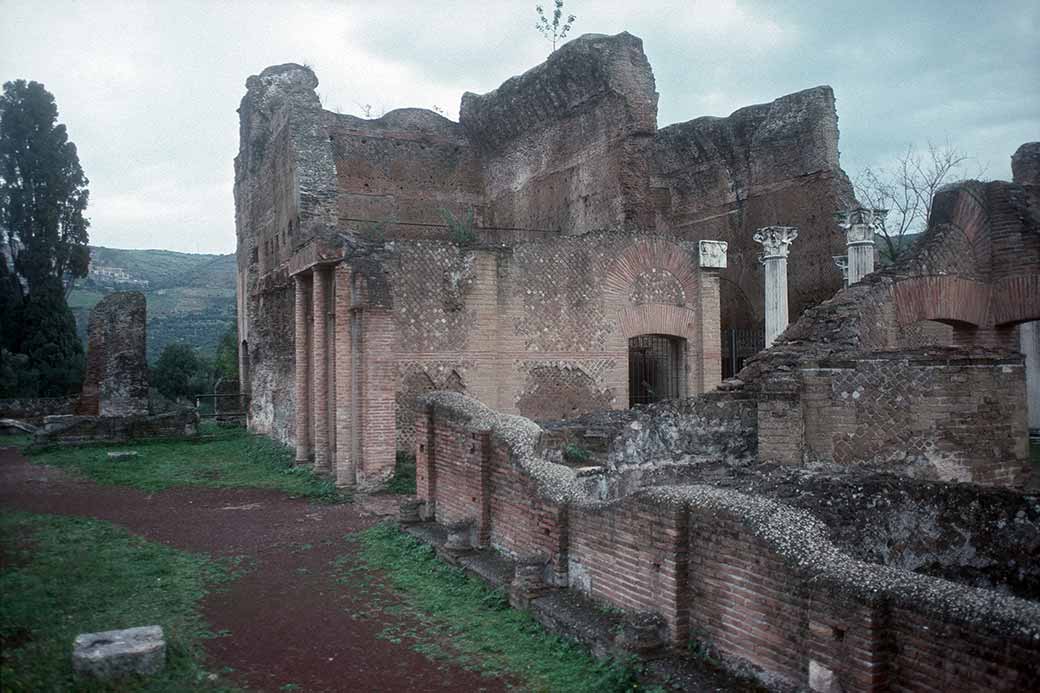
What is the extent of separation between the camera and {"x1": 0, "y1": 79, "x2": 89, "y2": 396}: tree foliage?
28.7m

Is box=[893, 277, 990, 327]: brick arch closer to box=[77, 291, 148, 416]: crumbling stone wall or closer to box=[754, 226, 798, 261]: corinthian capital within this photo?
box=[754, 226, 798, 261]: corinthian capital

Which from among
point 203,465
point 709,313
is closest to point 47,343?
point 203,465

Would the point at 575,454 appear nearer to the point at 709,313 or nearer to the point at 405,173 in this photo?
the point at 709,313

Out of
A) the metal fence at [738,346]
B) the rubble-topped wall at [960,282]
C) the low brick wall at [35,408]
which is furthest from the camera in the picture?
the low brick wall at [35,408]

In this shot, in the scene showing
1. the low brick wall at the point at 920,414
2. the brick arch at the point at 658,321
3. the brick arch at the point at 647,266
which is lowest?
the low brick wall at the point at 920,414

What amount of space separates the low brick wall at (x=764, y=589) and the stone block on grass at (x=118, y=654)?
9.25 feet

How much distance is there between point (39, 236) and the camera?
29781 millimetres

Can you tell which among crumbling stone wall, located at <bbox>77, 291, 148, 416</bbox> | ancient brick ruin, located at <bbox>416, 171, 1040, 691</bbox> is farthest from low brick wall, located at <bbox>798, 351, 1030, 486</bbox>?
crumbling stone wall, located at <bbox>77, 291, 148, 416</bbox>

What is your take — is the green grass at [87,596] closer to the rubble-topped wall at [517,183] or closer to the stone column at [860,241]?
the rubble-topped wall at [517,183]

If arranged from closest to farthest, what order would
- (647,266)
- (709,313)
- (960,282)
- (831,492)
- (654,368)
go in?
1. (831,492)
2. (960,282)
3. (647,266)
4. (709,313)
5. (654,368)

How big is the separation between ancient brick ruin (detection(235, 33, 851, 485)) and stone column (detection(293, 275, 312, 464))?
1.0 inches

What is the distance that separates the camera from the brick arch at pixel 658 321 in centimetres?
1351

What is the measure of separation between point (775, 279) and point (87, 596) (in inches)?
499

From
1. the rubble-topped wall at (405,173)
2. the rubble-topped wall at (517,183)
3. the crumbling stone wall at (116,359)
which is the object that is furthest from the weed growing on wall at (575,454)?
the crumbling stone wall at (116,359)
